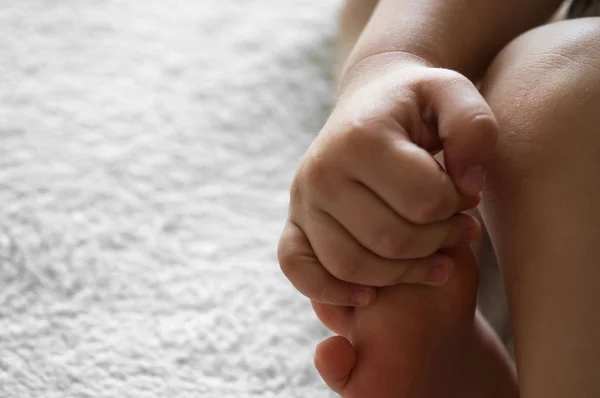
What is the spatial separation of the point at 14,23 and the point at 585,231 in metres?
0.83

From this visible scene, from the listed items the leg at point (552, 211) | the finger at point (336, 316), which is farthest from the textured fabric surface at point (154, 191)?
the leg at point (552, 211)

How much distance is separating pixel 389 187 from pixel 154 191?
1.32 feet

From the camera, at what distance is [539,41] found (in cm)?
46

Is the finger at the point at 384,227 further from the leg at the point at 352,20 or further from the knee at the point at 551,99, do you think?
the leg at the point at 352,20

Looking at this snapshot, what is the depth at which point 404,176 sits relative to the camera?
0.39m

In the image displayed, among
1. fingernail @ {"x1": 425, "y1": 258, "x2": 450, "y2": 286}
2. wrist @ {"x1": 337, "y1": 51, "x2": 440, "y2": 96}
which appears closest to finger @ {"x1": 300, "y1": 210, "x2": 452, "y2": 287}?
fingernail @ {"x1": 425, "y1": 258, "x2": 450, "y2": 286}

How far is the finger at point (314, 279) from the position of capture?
1.46 ft

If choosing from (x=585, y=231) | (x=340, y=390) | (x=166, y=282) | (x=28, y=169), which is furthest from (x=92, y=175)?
(x=585, y=231)

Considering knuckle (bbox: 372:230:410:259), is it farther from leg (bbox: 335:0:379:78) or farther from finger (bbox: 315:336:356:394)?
leg (bbox: 335:0:379:78)

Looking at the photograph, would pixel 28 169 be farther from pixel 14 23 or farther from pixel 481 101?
pixel 481 101

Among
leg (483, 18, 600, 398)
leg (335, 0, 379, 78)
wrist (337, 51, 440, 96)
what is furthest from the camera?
leg (335, 0, 379, 78)

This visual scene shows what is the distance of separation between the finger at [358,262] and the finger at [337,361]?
43 millimetres

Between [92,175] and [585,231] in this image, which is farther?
[92,175]

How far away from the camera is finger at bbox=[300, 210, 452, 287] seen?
423 millimetres
